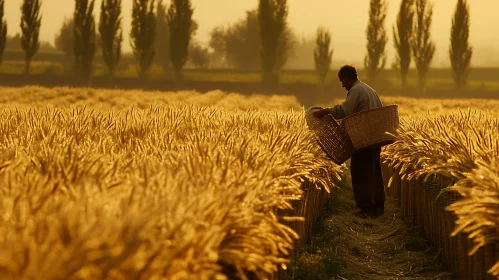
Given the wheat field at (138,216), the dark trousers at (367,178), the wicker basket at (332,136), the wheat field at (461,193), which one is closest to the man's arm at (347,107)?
the wicker basket at (332,136)

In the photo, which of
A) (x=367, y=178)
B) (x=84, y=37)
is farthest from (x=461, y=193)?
(x=84, y=37)

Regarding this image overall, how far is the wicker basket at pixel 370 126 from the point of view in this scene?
623 centimetres

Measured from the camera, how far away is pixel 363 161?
671 cm

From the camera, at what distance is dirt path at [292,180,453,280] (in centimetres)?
464

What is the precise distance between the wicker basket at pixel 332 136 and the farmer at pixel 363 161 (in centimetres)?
23

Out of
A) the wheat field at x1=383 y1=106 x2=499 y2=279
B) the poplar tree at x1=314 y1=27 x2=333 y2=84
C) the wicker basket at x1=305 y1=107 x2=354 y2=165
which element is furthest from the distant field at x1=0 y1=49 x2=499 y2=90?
the wheat field at x1=383 y1=106 x2=499 y2=279

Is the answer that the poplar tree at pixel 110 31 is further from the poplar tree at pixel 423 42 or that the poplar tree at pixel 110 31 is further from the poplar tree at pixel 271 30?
the poplar tree at pixel 423 42

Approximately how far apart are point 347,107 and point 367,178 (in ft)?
3.01

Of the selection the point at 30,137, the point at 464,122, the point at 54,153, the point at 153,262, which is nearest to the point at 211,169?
the point at 54,153

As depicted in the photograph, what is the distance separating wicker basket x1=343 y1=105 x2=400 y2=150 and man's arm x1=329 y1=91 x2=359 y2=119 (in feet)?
0.91

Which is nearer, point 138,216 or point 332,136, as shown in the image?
point 138,216

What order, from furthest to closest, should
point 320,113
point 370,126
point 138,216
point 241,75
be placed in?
point 241,75 → point 370,126 → point 320,113 → point 138,216

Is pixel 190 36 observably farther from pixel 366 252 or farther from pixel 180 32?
pixel 366 252

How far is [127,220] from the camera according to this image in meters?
1.77
